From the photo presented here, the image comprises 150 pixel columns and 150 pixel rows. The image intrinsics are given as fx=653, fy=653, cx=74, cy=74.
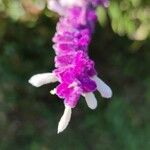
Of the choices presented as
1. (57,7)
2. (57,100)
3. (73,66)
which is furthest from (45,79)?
(57,100)

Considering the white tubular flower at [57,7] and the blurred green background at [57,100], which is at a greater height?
the white tubular flower at [57,7]

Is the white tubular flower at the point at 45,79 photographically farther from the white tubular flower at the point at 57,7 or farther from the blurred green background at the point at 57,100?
the blurred green background at the point at 57,100

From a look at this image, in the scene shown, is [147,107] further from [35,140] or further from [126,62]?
[35,140]

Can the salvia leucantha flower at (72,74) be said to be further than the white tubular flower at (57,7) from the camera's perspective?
No

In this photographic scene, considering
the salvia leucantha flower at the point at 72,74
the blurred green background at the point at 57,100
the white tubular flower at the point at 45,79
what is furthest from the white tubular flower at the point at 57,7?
the blurred green background at the point at 57,100

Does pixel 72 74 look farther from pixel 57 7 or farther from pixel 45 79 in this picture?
pixel 57 7

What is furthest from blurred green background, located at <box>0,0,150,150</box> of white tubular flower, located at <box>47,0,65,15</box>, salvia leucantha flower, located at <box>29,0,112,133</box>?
salvia leucantha flower, located at <box>29,0,112,133</box>

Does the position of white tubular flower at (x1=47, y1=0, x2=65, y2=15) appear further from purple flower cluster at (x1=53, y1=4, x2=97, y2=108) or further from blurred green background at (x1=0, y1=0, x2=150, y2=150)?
blurred green background at (x1=0, y1=0, x2=150, y2=150)

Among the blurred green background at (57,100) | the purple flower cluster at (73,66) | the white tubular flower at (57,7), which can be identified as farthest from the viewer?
the blurred green background at (57,100)
